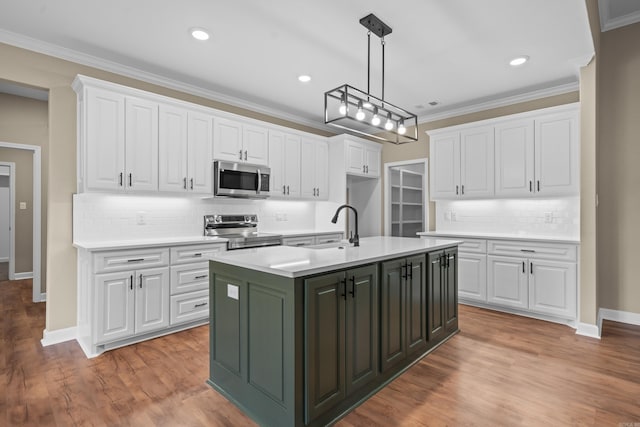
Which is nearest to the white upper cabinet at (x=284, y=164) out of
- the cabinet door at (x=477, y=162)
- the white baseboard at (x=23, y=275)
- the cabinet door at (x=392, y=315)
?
the cabinet door at (x=477, y=162)

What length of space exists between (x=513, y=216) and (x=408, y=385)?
3205 mm

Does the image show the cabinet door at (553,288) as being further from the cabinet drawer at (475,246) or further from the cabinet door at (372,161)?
the cabinet door at (372,161)

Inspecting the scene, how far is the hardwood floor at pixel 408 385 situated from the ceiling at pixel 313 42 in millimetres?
2864

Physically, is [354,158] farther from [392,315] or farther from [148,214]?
[392,315]

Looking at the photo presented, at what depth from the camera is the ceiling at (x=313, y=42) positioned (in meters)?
2.66

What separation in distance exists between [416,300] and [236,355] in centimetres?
150

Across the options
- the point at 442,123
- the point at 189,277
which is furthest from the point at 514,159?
the point at 189,277

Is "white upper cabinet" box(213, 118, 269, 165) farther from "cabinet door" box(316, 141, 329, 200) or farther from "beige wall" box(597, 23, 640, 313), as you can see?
"beige wall" box(597, 23, 640, 313)

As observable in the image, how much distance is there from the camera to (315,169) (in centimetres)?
546

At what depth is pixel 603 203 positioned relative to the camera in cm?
392

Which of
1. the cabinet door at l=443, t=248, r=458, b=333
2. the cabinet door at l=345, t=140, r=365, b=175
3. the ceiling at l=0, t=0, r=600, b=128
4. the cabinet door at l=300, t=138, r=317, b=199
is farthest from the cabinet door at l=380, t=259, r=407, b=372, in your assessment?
the cabinet door at l=345, t=140, r=365, b=175

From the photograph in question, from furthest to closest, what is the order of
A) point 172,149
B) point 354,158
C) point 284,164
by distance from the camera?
point 354,158 < point 284,164 < point 172,149

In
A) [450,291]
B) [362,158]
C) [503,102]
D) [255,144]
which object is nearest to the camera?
[450,291]

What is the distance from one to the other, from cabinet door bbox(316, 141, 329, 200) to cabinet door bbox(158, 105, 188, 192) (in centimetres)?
221
